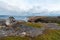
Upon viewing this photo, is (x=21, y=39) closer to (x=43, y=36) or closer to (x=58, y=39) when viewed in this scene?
(x=43, y=36)

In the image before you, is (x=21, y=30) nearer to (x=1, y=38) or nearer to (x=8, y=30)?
(x=8, y=30)

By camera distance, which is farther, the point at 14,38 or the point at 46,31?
the point at 46,31

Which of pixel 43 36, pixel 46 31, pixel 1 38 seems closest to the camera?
pixel 1 38

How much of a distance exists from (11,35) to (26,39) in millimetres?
2679

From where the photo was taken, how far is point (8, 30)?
35.9 metres

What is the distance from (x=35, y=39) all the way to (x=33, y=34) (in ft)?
7.24

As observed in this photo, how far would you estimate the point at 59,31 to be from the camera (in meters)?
36.2

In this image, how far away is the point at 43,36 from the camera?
32.2 metres

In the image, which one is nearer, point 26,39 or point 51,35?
point 26,39

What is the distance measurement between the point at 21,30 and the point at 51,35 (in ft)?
17.1

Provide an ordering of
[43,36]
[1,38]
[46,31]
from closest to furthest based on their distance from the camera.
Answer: [1,38] → [43,36] → [46,31]

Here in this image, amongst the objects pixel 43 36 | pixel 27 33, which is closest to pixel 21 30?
pixel 27 33

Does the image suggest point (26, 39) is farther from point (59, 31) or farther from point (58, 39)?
point (59, 31)

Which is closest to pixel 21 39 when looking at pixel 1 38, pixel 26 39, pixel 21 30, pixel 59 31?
pixel 26 39
